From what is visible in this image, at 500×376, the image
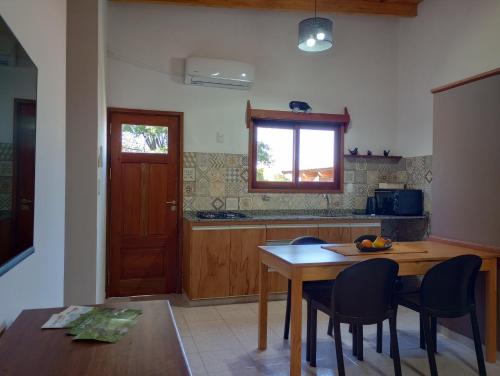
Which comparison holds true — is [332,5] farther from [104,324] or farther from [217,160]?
[104,324]

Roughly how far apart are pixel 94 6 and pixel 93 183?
1.17 metres

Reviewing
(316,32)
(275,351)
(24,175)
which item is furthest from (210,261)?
(24,175)

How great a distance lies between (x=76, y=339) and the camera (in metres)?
1.27

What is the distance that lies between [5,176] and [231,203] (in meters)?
3.66

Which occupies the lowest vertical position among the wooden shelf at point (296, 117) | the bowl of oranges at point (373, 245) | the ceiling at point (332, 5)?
the bowl of oranges at point (373, 245)

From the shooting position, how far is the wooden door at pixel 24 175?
128 cm

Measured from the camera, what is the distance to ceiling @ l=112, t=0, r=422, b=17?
4.42 m

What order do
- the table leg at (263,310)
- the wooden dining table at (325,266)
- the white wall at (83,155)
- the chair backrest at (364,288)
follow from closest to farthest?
the chair backrest at (364,288)
the wooden dining table at (325,266)
the white wall at (83,155)
the table leg at (263,310)

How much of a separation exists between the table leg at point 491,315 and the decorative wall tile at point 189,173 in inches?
A: 118

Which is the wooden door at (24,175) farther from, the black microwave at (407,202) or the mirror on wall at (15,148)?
the black microwave at (407,202)

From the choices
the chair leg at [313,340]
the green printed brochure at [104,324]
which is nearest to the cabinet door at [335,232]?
the chair leg at [313,340]

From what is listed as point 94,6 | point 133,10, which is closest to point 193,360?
point 94,6

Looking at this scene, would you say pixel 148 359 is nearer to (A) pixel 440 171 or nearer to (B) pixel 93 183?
(B) pixel 93 183

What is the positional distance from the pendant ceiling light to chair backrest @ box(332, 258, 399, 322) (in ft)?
7.13
